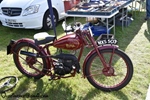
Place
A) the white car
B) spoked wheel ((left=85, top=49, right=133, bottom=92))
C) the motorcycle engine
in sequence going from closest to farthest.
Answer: spoked wheel ((left=85, top=49, right=133, bottom=92))
the motorcycle engine
the white car

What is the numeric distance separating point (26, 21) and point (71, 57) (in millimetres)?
2858

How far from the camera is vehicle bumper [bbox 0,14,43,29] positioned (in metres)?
5.27

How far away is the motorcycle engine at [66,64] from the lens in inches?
112

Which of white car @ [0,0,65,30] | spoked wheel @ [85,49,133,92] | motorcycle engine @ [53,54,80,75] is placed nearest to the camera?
spoked wheel @ [85,49,133,92]

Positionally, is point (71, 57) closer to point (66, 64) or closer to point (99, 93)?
point (66, 64)

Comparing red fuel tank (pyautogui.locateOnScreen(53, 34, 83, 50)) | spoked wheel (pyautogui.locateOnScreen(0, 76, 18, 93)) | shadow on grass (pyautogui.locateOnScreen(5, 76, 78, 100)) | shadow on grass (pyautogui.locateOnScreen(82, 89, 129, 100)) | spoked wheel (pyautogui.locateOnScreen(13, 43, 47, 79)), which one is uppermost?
red fuel tank (pyautogui.locateOnScreen(53, 34, 83, 50))

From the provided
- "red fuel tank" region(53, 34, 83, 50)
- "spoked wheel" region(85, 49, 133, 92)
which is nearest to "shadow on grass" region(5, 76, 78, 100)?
"spoked wheel" region(85, 49, 133, 92)

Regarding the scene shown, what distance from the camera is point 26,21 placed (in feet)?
17.3

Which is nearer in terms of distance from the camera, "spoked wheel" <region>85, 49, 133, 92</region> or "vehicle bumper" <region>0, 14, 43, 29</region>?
"spoked wheel" <region>85, 49, 133, 92</region>

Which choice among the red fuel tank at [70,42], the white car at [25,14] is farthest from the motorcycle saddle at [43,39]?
the white car at [25,14]

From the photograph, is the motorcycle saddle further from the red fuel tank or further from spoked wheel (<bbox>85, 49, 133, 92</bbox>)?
spoked wheel (<bbox>85, 49, 133, 92</bbox>)

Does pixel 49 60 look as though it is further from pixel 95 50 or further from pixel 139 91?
pixel 139 91

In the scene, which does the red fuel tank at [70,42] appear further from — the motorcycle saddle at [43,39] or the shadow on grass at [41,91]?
the shadow on grass at [41,91]

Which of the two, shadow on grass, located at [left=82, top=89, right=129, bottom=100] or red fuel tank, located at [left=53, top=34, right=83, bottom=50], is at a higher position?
red fuel tank, located at [left=53, top=34, right=83, bottom=50]
